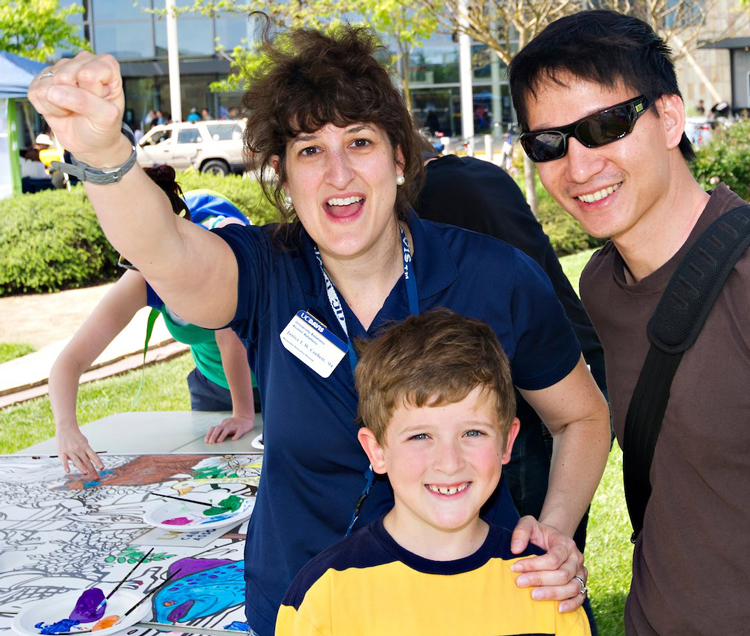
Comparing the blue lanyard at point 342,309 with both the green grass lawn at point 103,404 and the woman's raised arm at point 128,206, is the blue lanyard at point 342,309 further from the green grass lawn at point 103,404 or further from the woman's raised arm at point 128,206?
the green grass lawn at point 103,404

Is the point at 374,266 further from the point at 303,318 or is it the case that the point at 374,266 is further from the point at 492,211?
the point at 492,211

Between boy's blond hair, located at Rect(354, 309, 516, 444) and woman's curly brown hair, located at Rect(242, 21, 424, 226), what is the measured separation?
0.49 metres

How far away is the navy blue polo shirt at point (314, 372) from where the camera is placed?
1937 mm

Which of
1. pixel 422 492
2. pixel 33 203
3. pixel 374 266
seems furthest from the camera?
pixel 33 203

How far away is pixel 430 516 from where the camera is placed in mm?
1776

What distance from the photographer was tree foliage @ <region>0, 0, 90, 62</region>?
22.0 meters

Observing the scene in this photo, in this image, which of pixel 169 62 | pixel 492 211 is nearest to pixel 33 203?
pixel 492 211

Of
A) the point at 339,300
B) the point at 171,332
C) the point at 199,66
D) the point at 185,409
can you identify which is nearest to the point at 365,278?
the point at 339,300

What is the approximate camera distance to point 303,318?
1.97 metres

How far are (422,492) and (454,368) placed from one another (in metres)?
0.25

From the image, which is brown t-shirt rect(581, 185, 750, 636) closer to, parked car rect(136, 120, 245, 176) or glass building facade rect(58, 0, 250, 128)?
parked car rect(136, 120, 245, 176)

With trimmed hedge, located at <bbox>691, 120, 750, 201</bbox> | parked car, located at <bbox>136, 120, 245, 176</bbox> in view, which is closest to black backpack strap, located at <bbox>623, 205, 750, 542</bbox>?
trimmed hedge, located at <bbox>691, 120, 750, 201</bbox>

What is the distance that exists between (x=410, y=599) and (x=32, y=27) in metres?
24.0

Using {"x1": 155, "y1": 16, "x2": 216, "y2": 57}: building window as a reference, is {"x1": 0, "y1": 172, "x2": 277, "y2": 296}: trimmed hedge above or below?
below
